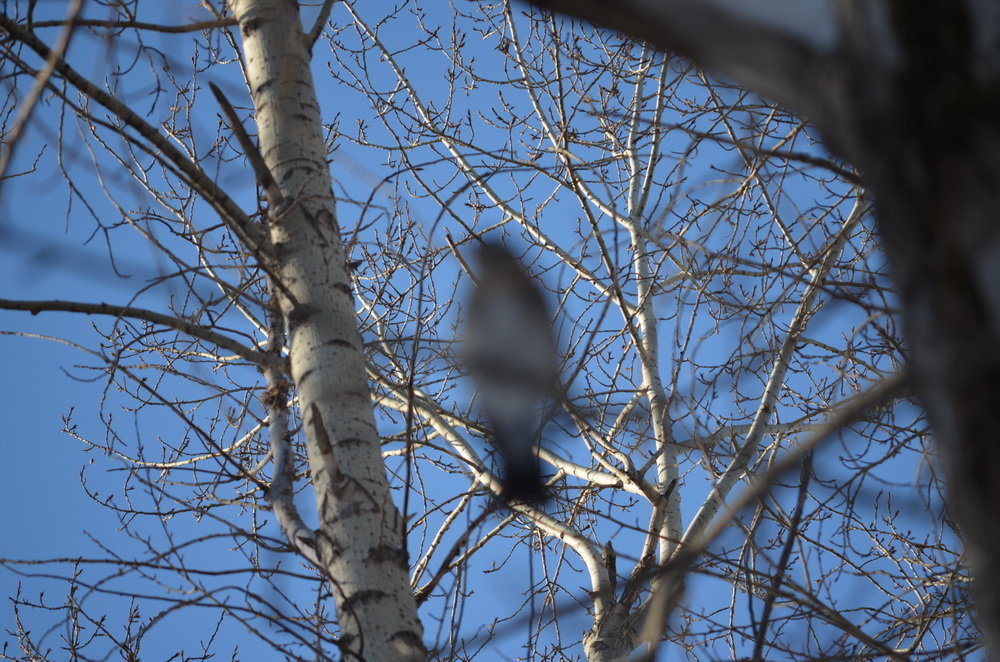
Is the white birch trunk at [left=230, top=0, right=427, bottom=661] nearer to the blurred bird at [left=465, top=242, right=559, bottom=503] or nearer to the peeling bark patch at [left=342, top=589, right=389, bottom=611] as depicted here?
the peeling bark patch at [left=342, top=589, right=389, bottom=611]

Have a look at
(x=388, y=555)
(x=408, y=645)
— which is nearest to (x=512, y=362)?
(x=388, y=555)

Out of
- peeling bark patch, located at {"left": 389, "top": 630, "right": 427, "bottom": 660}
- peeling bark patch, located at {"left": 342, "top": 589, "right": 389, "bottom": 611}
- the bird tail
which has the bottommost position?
peeling bark patch, located at {"left": 389, "top": 630, "right": 427, "bottom": 660}

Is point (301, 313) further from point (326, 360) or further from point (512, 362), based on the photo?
point (512, 362)

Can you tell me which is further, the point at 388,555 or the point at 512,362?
the point at 512,362

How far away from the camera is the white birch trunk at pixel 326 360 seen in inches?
67.0

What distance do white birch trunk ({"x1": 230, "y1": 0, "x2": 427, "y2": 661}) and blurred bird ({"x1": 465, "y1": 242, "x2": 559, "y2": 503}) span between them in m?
0.30

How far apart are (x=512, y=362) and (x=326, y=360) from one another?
0.52 m

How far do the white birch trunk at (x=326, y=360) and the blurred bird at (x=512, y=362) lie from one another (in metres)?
0.30

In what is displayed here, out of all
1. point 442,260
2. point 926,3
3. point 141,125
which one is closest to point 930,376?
point 926,3

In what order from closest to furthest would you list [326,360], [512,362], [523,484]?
1. [523,484]
2. [326,360]
3. [512,362]

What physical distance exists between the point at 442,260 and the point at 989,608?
12.5 ft

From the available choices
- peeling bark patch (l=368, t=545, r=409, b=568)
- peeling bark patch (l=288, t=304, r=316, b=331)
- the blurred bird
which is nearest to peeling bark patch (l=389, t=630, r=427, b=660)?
peeling bark patch (l=368, t=545, r=409, b=568)

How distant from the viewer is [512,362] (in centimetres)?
225

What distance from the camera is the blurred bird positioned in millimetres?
1647
